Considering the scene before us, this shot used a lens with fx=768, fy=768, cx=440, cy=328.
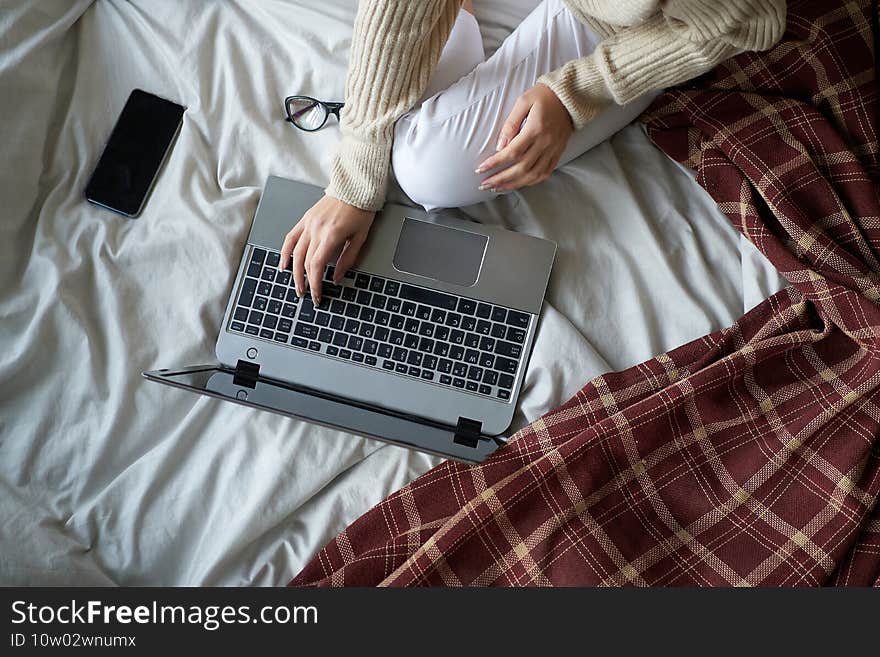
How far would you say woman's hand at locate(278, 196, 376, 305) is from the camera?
934 millimetres

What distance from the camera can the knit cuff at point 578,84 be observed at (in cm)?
91

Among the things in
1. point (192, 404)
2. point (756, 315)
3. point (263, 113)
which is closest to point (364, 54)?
point (263, 113)

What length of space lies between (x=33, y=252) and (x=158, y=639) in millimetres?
502

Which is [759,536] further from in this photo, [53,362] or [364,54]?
[53,362]

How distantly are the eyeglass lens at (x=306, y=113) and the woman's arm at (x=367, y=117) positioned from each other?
10 cm

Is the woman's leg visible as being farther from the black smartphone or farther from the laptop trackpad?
the black smartphone

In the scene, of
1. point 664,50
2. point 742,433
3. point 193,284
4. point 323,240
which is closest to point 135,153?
point 193,284

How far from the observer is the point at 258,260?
3.24ft

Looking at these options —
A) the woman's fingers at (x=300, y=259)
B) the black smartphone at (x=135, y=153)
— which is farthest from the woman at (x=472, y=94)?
the black smartphone at (x=135, y=153)

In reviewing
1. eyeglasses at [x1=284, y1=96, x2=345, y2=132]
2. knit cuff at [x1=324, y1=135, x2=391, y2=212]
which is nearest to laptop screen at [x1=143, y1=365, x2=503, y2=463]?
knit cuff at [x1=324, y1=135, x2=391, y2=212]

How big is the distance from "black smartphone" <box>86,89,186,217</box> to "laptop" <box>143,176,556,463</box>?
160mm

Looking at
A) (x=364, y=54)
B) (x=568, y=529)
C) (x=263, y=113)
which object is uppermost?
(x=364, y=54)

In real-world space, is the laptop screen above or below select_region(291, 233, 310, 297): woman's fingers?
below

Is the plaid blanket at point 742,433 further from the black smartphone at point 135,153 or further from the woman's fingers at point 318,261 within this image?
the black smartphone at point 135,153
